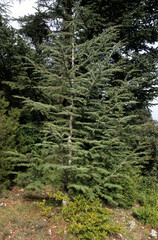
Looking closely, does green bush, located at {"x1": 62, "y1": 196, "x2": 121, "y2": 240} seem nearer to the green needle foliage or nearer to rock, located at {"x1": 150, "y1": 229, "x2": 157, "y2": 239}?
the green needle foliage

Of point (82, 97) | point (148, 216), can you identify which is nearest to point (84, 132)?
point (82, 97)

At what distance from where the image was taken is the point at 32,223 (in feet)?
9.96

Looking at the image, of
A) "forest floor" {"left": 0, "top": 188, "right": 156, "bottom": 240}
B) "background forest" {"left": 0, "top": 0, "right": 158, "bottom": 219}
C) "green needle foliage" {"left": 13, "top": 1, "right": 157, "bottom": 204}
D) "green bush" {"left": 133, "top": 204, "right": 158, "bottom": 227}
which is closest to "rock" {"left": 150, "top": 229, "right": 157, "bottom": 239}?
"forest floor" {"left": 0, "top": 188, "right": 156, "bottom": 240}

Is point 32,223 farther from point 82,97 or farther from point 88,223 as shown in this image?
point 82,97

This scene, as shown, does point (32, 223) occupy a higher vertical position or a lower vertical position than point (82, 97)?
lower

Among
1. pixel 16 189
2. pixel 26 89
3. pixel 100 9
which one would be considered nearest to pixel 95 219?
pixel 16 189

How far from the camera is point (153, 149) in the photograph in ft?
20.6

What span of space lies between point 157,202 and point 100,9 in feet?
28.6

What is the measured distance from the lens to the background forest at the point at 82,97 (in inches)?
136

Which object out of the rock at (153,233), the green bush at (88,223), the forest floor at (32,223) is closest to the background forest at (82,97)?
the green bush at (88,223)

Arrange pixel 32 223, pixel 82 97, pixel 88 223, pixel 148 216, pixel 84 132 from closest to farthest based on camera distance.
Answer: pixel 88 223 < pixel 32 223 < pixel 84 132 < pixel 148 216 < pixel 82 97

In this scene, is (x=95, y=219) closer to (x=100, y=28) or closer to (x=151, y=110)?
(x=151, y=110)

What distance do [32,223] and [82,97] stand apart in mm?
3954

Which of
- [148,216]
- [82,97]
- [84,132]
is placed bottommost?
[148,216]
